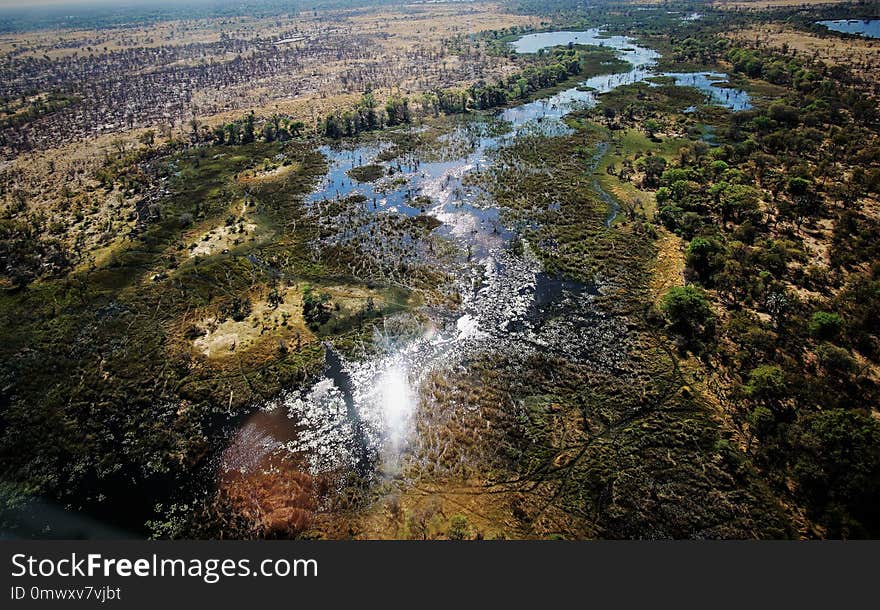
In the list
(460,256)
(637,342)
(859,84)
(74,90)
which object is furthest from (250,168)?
(859,84)

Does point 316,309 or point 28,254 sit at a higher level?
point 28,254

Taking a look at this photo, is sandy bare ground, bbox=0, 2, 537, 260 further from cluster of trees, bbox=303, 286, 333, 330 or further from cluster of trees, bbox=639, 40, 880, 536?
cluster of trees, bbox=639, 40, 880, 536

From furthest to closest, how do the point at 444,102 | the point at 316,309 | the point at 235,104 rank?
the point at 235,104
the point at 444,102
the point at 316,309

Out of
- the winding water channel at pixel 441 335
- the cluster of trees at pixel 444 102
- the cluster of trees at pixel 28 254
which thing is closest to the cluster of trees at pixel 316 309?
the winding water channel at pixel 441 335

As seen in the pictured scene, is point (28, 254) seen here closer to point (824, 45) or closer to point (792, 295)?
point (792, 295)

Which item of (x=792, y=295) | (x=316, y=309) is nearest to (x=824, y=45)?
(x=792, y=295)

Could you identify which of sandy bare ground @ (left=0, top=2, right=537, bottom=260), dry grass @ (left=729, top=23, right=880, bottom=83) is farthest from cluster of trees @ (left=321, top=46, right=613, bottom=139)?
dry grass @ (left=729, top=23, right=880, bottom=83)
